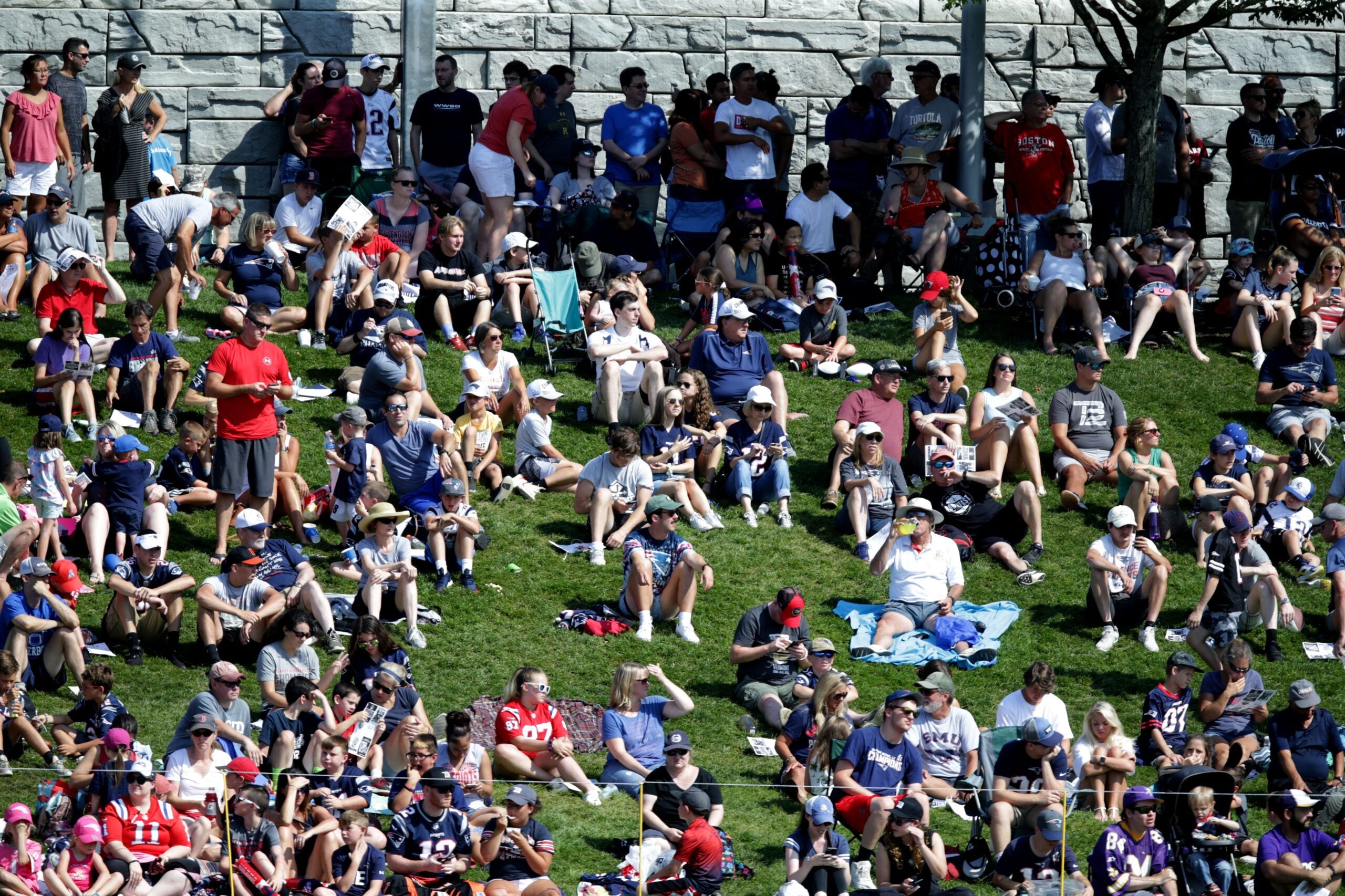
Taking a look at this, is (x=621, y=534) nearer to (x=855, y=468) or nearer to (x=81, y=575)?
(x=855, y=468)

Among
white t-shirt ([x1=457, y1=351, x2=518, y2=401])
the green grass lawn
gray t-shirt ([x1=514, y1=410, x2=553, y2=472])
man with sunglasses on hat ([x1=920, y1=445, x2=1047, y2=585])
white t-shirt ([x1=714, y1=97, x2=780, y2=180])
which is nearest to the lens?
the green grass lawn

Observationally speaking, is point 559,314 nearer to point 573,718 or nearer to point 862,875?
point 573,718

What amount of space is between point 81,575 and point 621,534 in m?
3.71

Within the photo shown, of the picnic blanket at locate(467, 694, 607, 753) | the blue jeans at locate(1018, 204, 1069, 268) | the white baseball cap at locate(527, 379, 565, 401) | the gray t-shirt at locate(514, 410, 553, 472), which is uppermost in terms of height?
the blue jeans at locate(1018, 204, 1069, 268)

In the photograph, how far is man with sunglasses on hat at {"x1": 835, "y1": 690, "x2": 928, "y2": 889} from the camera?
10.8m

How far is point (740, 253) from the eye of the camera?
17.1m

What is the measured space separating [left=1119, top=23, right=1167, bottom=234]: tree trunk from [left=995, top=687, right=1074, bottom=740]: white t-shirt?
777 centimetres

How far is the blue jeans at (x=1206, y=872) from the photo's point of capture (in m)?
10.4

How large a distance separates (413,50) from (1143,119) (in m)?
6.99

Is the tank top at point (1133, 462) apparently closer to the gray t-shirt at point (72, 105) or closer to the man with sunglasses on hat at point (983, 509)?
the man with sunglasses on hat at point (983, 509)

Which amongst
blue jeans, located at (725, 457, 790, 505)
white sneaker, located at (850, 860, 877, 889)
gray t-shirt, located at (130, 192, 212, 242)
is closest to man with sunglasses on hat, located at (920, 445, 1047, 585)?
blue jeans, located at (725, 457, 790, 505)

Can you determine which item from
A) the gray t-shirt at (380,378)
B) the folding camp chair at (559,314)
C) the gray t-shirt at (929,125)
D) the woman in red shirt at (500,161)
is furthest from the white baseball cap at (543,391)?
the gray t-shirt at (929,125)

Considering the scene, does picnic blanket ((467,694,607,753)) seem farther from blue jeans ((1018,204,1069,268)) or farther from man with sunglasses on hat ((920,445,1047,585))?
blue jeans ((1018,204,1069,268))

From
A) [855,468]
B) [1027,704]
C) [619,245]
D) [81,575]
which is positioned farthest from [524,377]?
[1027,704]
